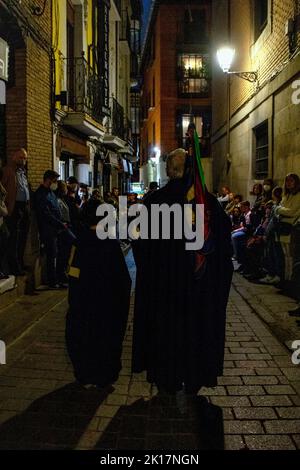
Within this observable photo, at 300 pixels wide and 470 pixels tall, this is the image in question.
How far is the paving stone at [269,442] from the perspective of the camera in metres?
3.47

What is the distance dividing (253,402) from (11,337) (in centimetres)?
Answer: 300

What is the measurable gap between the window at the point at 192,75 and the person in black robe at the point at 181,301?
30943mm

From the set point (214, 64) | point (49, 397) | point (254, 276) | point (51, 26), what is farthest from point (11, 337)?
point (214, 64)

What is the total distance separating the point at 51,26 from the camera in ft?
37.2

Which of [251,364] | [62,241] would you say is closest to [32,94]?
[62,241]

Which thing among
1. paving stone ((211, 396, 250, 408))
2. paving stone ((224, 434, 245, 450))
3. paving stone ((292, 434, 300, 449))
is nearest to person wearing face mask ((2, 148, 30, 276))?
paving stone ((211, 396, 250, 408))

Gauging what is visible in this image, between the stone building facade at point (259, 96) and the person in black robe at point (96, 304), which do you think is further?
the stone building facade at point (259, 96)

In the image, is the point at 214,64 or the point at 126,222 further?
the point at 214,64

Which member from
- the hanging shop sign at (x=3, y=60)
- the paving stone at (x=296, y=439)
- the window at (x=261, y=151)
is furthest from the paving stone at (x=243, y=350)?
the window at (x=261, y=151)

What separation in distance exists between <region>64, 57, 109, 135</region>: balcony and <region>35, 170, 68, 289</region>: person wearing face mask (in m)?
4.93

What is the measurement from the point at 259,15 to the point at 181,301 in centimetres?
1223

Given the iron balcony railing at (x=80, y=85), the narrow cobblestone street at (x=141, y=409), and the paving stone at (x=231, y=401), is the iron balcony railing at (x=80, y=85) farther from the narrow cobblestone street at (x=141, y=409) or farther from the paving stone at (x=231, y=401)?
the paving stone at (x=231, y=401)

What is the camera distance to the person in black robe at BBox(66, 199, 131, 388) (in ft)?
14.3
